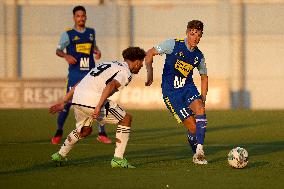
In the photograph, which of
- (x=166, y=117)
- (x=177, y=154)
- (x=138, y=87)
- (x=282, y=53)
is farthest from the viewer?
(x=282, y=53)

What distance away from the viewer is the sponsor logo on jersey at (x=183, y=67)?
41.2 ft

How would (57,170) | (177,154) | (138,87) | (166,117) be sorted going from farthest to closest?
(138,87) → (166,117) → (177,154) → (57,170)

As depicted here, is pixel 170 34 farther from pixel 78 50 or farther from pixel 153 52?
pixel 153 52

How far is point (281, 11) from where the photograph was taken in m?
31.9

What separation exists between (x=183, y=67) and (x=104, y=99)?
73.8 inches

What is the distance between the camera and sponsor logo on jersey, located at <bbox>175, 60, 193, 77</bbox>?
41.2 ft

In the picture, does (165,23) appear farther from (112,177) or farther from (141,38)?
(112,177)

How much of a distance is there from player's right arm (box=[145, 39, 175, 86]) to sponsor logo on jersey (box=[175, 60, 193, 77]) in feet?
0.66

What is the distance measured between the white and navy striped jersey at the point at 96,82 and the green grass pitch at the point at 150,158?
35.1 inches

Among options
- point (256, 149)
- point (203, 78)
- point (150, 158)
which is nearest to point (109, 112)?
point (150, 158)

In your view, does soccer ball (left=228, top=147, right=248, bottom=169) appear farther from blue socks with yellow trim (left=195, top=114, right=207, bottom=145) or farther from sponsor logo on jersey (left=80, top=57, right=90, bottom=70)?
sponsor logo on jersey (left=80, top=57, right=90, bottom=70)

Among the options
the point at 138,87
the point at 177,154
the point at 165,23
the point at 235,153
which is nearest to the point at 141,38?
the point at 165,23

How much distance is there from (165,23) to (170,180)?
22410 mm

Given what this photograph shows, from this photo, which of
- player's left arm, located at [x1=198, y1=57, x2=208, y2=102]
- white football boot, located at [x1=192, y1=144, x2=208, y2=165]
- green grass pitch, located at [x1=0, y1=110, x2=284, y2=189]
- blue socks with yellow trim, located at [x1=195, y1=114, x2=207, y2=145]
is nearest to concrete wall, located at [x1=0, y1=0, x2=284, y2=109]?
green grass pitch, located at [x1=0, y1=110, x2=284, y2=189]
